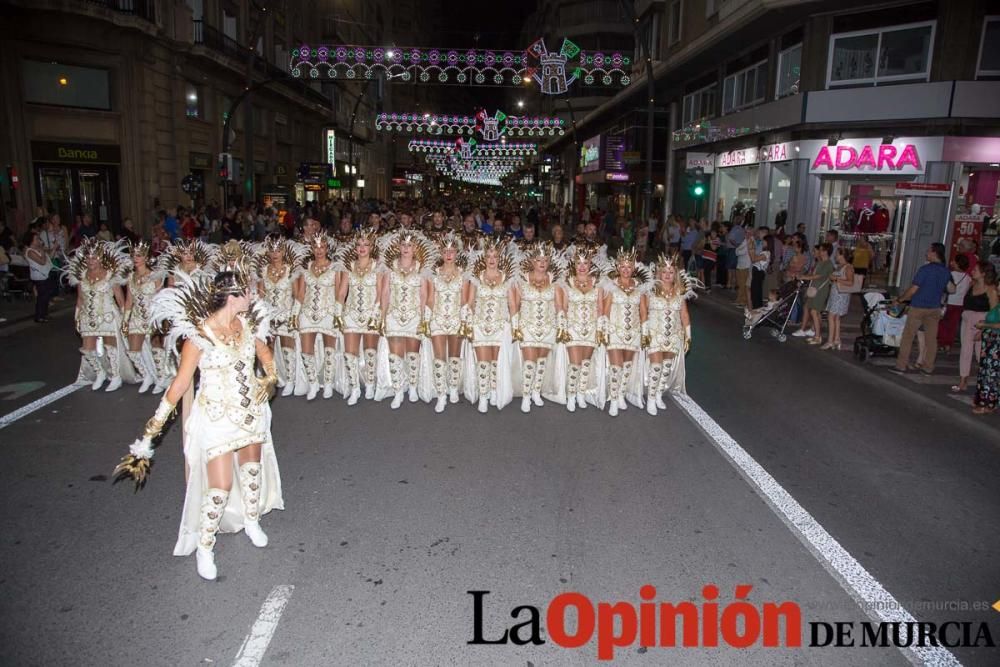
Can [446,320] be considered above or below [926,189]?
below

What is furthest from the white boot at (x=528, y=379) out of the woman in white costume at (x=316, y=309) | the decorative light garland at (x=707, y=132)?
the decorative light garland at (x=707, y=132)

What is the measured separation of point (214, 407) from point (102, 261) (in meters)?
5.19

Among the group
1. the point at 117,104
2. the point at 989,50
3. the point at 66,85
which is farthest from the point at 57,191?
the point at 989,50

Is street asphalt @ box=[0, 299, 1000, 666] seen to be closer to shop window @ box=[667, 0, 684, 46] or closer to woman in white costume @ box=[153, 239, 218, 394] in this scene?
woman in white costume @ box=[153, 239, 218, 394]

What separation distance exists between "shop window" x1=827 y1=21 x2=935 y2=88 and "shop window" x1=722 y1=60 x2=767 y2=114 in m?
3.59

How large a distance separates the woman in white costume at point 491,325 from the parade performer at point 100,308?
171 inches

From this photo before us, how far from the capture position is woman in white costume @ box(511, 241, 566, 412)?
7.82 m

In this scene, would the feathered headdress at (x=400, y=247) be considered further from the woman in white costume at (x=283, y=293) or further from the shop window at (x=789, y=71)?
the shop window at (x=789, y=71)

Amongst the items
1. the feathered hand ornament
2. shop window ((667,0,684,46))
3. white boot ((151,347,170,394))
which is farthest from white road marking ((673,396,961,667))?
shop window ((667,0,684,46))

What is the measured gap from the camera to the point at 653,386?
799 cm

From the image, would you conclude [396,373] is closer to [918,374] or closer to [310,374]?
[310,374]

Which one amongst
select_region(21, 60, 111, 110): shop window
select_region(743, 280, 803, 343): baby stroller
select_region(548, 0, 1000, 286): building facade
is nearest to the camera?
select_region(743, 280, 803, 343): baby stroller

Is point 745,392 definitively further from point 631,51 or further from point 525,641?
point 631,51

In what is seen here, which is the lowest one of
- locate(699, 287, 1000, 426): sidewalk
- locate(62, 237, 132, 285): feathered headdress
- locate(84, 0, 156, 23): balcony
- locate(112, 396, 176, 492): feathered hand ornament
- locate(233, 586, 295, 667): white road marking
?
locate(233, 586, 295, 667): white road marking
